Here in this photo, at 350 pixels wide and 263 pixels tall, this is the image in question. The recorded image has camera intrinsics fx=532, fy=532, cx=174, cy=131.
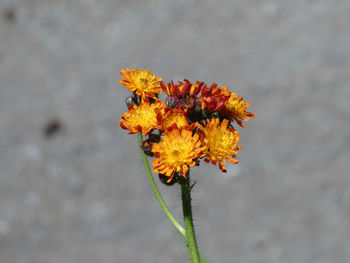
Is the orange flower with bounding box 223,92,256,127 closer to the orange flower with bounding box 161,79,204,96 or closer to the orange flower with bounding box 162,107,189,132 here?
the orange flower with bounding box 161,79,204,96

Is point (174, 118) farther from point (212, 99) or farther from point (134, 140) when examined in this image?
point (134, 140)

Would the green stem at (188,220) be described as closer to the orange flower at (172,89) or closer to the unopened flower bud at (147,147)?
the unopened flower bud at (147,147)

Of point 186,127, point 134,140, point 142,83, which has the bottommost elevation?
point 186,127

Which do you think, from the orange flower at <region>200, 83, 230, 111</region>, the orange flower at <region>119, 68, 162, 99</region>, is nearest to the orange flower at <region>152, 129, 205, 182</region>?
the orange flower at <region>200, 83, 230, 111</region>

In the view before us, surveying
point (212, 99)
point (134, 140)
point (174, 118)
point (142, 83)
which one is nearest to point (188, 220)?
point (174, 118)

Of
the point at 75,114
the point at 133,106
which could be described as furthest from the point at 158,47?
the point at 133,106

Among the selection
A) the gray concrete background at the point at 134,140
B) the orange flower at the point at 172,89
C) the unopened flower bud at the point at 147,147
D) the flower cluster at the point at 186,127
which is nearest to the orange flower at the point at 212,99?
the flower cluster at the point at 186,127
